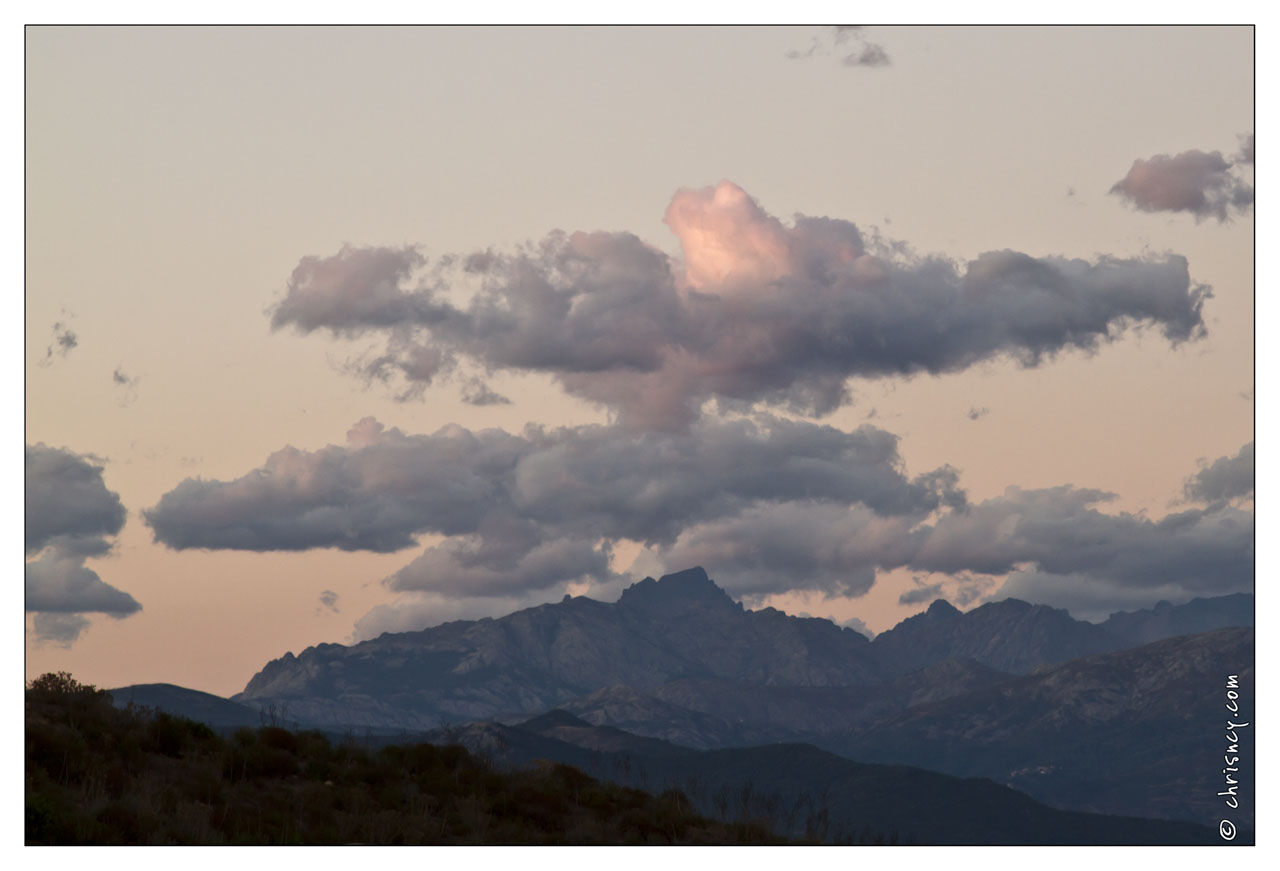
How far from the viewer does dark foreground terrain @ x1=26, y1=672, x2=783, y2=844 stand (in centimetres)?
4691

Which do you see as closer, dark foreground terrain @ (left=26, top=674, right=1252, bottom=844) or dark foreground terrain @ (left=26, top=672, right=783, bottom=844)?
dark foreground terrain @ (left=26, top=672, right=783, bottom=844)

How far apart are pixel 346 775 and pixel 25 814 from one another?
Answer: 16037 millimetres

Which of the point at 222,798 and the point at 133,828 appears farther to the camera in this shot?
the point at 222,798

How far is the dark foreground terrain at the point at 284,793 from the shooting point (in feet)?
154

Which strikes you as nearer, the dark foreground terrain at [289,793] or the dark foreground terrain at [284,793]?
the dark foreground terrain at [284,793]

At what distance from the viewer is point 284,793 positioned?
54.7 meters

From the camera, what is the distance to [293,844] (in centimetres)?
4762
